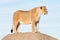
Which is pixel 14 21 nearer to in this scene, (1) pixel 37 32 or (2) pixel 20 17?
(2) pixel 20 17

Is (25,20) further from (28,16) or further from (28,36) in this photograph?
(28,36)

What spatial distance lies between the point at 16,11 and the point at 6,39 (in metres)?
2.71

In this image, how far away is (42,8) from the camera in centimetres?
2331

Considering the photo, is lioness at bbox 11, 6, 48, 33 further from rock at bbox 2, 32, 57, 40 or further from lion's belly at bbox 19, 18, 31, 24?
rock at bbox 2, 32, 57, 40

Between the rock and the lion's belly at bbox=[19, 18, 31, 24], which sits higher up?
the lion's belly at bbox=[19, 18, 31, 24]

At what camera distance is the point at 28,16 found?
24047 millimetres

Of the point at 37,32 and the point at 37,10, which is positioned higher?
the point at 37,10

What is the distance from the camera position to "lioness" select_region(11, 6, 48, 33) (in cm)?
2338

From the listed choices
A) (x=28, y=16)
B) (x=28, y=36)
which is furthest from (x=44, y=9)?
(x=28, y=36)

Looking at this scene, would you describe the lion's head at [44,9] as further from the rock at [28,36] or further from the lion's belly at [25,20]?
the rock at [28,36]

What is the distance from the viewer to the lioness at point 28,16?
76.7 ft

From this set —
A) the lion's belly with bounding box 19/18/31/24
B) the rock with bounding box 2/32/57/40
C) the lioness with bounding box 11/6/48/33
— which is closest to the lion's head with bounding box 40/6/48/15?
the lioness with bounding box 11/6/48/33

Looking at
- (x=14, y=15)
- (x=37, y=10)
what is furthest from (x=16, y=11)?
Result: (x=37, y=10)

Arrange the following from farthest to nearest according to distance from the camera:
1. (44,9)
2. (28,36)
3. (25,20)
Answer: (25,20)
(44,9)
(28,36)
